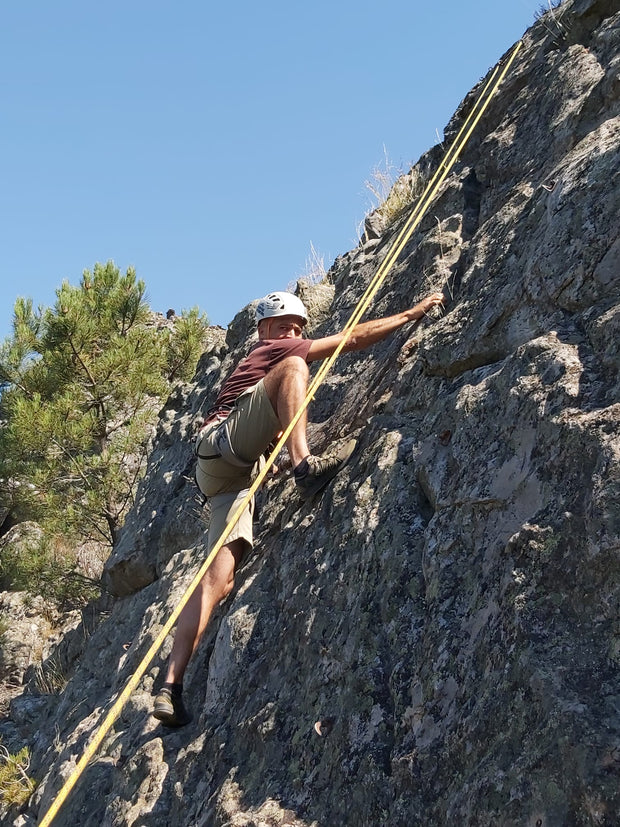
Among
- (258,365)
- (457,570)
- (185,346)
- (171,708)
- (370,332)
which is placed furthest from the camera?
(185,346)

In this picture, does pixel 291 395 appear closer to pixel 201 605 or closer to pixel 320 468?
pixel 320 468

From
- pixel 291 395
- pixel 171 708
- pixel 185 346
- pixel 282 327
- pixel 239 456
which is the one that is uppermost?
pixel 185 346

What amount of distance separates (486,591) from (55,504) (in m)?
9.33

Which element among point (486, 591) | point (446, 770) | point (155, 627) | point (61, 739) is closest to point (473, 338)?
point (486, 591)

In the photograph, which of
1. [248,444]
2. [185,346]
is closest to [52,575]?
[185,346]

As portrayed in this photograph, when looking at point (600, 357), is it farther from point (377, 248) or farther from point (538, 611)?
point (377, 248)

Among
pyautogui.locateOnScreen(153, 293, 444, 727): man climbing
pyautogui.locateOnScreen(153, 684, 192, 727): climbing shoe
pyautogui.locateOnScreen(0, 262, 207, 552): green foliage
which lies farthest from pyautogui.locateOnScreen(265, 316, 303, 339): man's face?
pyautogui.locateOnScreen(0, 262, 207, 552): green foliage

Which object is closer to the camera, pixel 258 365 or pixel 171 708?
pixel 171 708

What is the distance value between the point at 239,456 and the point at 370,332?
1064 mm

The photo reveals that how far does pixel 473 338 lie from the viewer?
13.5 feet

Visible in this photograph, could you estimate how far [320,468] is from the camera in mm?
4402

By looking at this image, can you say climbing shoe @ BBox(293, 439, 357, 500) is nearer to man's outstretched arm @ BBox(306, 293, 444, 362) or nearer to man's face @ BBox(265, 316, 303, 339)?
man's outstretched arm @ BBox(306, 293, 444, 362)

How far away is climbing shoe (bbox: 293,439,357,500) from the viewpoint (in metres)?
4.40

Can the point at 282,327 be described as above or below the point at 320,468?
above
